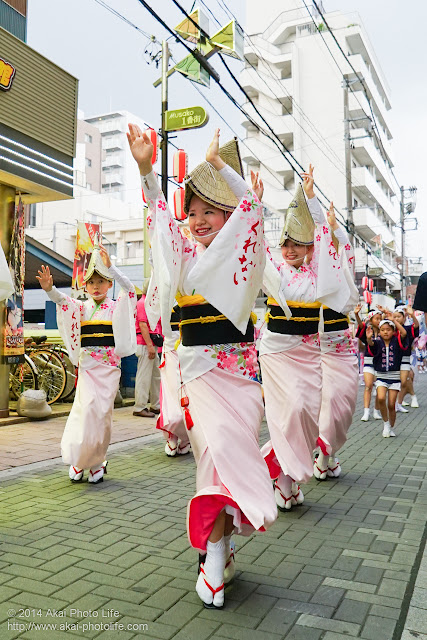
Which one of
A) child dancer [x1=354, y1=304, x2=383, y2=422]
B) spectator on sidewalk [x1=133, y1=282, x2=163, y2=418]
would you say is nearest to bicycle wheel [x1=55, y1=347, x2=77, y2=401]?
spectator on sidewalk [x1=133, y1=282, x2=163, y2=418]

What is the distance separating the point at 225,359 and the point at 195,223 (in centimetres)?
79

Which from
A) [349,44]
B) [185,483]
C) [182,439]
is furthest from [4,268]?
[349,44]

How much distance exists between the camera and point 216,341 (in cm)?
322

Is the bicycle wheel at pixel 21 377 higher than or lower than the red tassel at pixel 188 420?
lower

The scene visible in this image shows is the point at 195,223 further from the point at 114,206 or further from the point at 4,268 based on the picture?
the point at 114,206

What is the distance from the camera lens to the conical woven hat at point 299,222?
4934mm

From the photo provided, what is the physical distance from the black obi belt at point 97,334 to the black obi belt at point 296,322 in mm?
1628

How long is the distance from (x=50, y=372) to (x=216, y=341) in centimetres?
788

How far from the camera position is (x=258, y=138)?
38.8m

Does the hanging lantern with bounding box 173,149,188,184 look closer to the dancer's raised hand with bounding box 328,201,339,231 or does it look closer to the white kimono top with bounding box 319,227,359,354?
the white kimono top with bounding box 319,227,359,354

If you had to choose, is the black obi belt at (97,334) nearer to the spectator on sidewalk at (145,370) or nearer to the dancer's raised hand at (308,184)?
A: the dancer's raised hand at (308,184)

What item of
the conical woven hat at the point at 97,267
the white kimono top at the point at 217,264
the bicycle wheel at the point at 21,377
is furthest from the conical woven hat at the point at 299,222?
the bicycle wheel at the point at 21,377

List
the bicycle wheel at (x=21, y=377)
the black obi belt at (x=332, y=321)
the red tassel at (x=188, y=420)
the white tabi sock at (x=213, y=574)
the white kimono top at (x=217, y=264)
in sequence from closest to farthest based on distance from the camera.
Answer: the white tabi sock at (x=213, y=574) < the white kimono top at (x=217, y=264) < the red tassel at (x=188, y=420) < the black obi belt at (x=332, y=321) < the bicycle wheel at (x=21, y=377)

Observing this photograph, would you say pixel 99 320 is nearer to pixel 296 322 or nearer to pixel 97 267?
pixel 97 267
